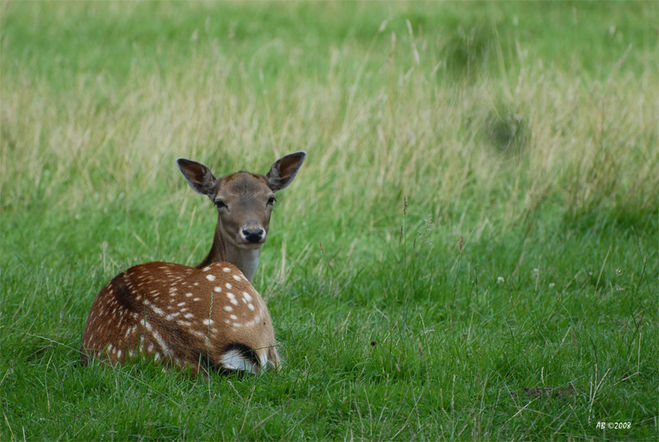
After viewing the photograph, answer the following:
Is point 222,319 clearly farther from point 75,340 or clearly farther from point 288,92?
point 288,92

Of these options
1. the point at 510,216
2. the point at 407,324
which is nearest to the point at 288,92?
the point at 510,216

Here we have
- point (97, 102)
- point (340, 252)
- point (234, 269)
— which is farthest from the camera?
point (97, 102)

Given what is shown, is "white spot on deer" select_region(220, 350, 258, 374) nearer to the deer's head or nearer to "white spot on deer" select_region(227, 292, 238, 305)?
"white spot on deer" select_region(227, 292, 238, 305)

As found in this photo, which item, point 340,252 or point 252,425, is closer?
point 252,425

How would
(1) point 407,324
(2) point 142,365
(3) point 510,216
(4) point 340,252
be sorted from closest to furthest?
(2) point 142,365
(1) point 407,324
(4) point 340,252
(3) point 510,216

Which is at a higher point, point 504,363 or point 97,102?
point 97,102

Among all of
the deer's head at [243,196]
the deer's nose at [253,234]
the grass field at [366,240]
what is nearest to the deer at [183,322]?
the grass field at [366,240]

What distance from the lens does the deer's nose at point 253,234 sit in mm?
4957

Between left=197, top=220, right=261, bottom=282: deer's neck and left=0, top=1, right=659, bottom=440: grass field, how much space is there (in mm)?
248

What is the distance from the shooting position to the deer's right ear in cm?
549

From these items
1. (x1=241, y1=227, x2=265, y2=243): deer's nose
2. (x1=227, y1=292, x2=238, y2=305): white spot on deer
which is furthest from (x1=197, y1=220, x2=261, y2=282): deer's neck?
(x1=227, y1=292, x2=238, y2=305): white spot on deer

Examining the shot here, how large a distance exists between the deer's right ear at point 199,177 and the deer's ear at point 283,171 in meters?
0.38

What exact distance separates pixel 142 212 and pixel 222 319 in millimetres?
3239

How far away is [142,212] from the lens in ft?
23.4
